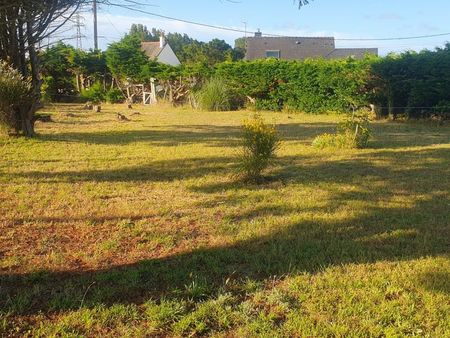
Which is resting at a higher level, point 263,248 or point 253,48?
point 253,48

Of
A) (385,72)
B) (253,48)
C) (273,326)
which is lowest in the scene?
(273,326)

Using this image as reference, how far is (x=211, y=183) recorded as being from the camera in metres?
6.59

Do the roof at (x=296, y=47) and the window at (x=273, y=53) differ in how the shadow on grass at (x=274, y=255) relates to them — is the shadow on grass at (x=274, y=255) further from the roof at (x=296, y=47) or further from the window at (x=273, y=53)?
the window at (x=273, y=53)

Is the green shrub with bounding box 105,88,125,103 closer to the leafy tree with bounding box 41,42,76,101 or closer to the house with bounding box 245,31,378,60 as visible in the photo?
the leafy tree with bounding box 41,42,76,101

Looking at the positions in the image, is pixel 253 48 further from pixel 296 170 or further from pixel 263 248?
pixel 263 248

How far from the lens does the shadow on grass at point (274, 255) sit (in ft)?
10.4

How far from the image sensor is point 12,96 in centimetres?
1044

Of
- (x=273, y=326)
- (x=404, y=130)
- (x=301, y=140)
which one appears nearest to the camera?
(x=273, y=326)

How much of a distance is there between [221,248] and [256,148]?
2.68 meters

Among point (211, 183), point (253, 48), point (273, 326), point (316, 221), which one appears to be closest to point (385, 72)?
point (211, 183)

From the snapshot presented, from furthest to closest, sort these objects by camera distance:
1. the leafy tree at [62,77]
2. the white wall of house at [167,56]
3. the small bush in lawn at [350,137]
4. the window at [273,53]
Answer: the white wall of house at [167,56], the window at [273,53], the leafy tree at [62,77], the small bush in lawn at [350,137]

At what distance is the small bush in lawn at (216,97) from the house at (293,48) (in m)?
24.4

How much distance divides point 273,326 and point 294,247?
52.9 inches

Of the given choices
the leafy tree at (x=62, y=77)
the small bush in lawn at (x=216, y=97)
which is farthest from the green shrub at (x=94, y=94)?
the small bush in lawn at (x=216, y=97)
